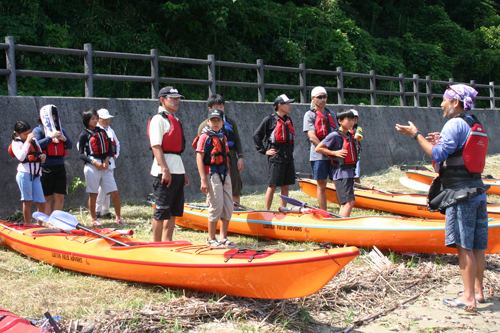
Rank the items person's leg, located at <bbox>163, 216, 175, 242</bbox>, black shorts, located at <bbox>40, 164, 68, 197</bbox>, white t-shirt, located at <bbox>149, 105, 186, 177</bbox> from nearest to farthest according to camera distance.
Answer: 1. white t-shirt, located at <bbox>149, 105, 186, 177</bbox>
2. person's leg, located at <bbox>163, 216, 175, 242</bbox>
3. black shorts, located at <bbox>40, 164, 68, 197</bbox>

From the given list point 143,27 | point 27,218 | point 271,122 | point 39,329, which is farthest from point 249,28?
point 39,329

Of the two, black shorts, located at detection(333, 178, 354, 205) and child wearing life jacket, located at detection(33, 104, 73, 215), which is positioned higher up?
child wearing life jacket, located at detection(33, 104, 73, 215)

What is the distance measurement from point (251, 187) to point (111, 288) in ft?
18.7

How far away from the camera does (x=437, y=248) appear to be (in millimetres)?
4703

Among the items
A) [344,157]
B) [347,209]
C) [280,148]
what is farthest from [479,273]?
[280,148]

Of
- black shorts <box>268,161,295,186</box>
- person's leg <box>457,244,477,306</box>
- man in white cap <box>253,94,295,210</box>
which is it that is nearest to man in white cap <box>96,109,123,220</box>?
man in white cap <box>253,94,295,210</box>

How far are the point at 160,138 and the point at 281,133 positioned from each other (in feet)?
6.98

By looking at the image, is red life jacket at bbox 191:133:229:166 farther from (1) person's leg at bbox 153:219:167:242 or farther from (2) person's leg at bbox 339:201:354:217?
(2) person's leg at bbox 339:201:354:217

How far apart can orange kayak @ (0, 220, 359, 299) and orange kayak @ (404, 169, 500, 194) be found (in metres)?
6.35

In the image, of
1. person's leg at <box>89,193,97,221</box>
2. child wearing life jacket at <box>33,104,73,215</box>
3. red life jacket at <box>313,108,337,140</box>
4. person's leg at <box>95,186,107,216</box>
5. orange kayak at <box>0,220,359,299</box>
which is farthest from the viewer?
person's leg at <box>95,186,107,216</box>

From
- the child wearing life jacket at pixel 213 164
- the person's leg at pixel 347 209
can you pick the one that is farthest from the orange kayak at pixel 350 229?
the child wearing life jacket at pixel 213 164

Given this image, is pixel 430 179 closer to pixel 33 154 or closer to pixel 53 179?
pixel 53 179

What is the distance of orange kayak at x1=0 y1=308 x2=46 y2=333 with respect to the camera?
2729 millimetres

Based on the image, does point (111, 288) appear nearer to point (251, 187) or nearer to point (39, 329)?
point (39, 329)
